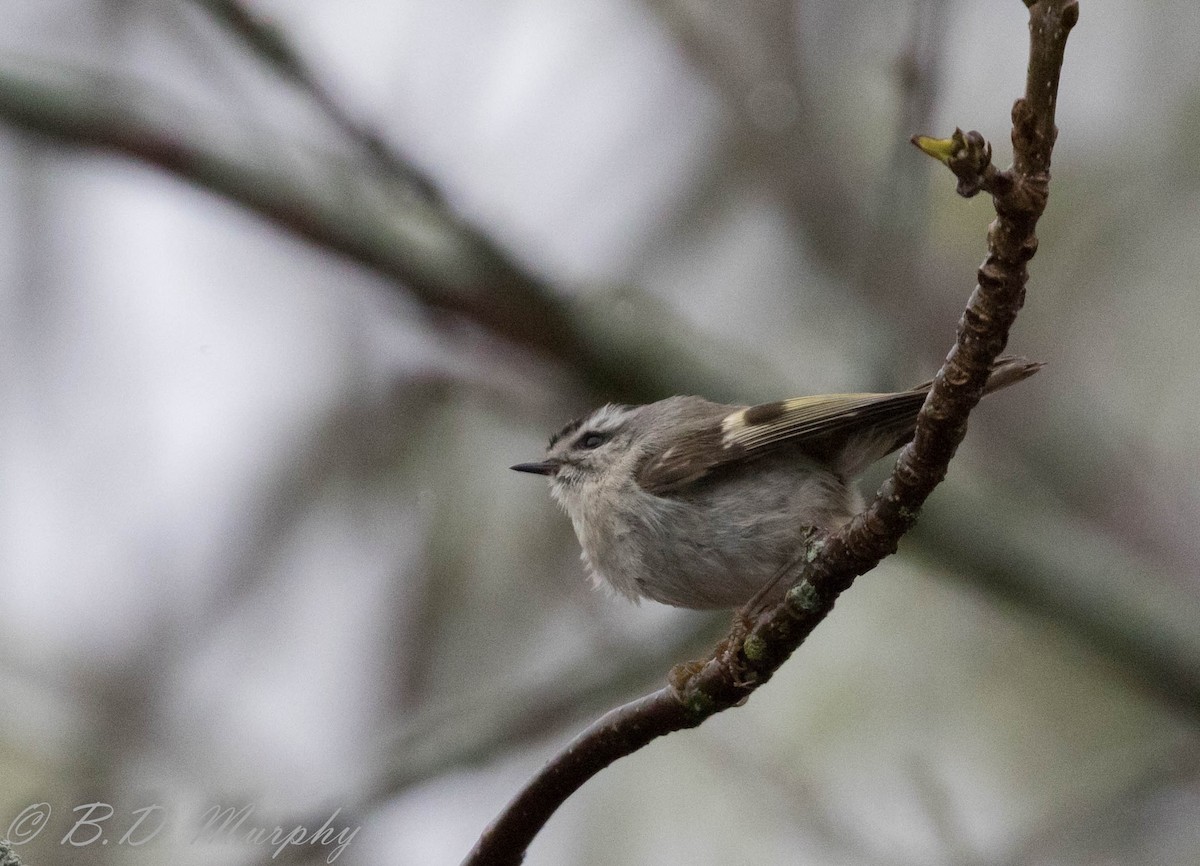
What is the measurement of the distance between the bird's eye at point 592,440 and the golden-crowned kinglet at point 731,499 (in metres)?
0.41

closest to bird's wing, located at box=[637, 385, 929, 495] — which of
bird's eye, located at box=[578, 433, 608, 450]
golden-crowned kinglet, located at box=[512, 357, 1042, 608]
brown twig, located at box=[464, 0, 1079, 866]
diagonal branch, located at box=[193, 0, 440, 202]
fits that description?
golden-crowned kinglet, located at box=[512, 357, 1042, 608]

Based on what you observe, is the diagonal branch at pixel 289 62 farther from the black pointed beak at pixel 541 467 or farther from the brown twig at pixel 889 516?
the brown twig at pixel 889 516

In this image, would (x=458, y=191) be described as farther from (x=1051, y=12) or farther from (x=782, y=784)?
(x=1051, y=12)

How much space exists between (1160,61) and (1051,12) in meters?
5.36

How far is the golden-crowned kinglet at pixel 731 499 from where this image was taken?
329 cm

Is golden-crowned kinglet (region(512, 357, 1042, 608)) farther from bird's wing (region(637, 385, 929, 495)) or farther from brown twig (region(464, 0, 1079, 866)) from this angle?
brown twig (region(464, 0, 1079, 866))

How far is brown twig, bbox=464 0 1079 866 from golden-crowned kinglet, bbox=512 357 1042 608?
41 cm

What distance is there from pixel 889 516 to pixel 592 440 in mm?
2264

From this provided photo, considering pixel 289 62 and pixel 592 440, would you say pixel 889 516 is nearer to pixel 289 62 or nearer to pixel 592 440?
pixel 592 440

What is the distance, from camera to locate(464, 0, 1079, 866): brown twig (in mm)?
1631

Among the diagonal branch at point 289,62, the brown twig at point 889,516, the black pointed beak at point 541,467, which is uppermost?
the diagonal branch at point 289,62

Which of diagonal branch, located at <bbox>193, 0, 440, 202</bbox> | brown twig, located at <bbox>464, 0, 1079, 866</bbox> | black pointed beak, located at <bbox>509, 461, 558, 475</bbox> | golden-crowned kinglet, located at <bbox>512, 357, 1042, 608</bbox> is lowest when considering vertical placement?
brown twig, located at <bbox>464, 0, 1079, 866</bbox>

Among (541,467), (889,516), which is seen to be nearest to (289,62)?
(541,467)

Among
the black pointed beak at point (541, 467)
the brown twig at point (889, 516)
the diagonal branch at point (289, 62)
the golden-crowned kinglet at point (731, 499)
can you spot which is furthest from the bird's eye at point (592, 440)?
the brown twig at point (889, 516)
